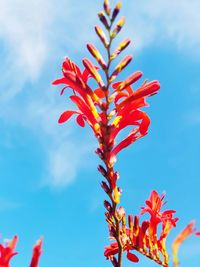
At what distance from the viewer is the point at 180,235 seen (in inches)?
81.8

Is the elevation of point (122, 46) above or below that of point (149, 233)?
above

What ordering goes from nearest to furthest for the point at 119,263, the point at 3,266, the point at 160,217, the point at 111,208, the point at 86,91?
the point at 3,266 → the point at 119,263 → the point at 111,208 → the point at 86,91 → the point at 160,217

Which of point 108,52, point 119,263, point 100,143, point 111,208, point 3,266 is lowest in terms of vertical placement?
point 3,266

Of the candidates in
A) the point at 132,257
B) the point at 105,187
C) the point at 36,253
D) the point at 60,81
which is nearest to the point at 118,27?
the point at 60,81

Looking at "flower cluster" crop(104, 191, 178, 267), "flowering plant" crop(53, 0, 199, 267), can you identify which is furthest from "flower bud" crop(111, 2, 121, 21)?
"flower cluster" crop(104, 191, 178, 267)

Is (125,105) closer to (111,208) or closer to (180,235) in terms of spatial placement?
(111,208)

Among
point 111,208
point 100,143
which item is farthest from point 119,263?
point 100,143

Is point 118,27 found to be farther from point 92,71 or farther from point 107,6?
point 92,71

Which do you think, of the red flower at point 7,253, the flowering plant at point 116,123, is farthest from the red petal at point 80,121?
the red flower at point 7,253

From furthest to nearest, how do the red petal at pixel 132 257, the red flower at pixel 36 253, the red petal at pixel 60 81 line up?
the red petal at pixel 60 81 → the red petal at pixel 132 257 → the red flower at pixel 36 253

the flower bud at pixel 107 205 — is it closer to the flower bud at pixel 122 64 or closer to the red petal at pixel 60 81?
the flower bud at pixel 122 64

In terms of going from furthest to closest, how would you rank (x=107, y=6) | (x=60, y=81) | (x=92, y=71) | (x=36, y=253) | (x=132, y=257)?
(x=60, y=81)
(x=132, y=257)
(x=92, y=71)
(x=107, y=6)
(x=36, y=253)

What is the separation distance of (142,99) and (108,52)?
0.56 metres

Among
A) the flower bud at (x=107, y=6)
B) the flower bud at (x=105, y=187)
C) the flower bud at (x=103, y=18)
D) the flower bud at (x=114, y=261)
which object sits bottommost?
the flower bud at (x=114, y=261)
